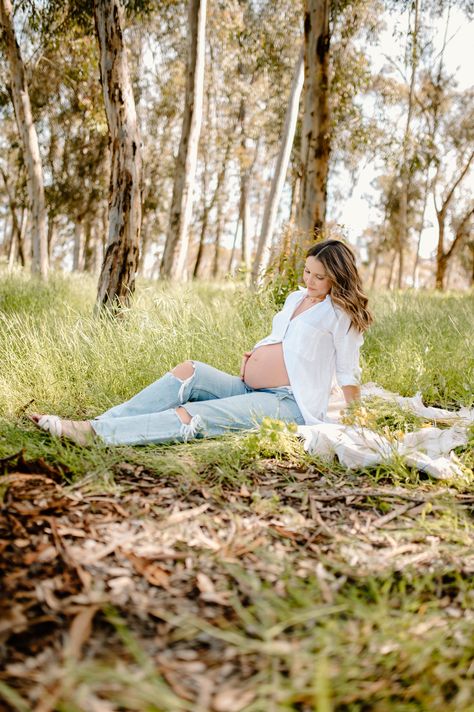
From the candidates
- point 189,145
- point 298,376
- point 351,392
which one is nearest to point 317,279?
point 298,376

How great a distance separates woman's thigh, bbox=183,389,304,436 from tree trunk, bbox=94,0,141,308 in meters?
2.54

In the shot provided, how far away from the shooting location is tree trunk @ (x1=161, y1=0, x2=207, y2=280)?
10.1 m

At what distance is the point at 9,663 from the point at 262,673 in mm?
688

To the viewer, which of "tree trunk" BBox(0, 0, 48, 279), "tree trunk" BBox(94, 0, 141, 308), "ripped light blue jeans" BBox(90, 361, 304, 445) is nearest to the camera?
"ripped light blue jeans" BBox(90, 361, 304, 445)

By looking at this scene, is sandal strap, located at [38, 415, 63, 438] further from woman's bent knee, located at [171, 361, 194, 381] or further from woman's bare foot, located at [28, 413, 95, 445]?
woman's bent knee, located at [171, 361, 194, 381]

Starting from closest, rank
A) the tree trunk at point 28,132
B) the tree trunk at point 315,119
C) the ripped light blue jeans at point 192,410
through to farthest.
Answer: the ripped light blue jeans at point 192,410 → the tree trunk at point 315,119 → the tree trunk at point 28,132

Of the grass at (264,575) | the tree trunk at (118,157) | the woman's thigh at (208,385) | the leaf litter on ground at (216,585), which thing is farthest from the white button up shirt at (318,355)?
the tree trunk at (118,157)

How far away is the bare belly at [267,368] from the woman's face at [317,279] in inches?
17.2

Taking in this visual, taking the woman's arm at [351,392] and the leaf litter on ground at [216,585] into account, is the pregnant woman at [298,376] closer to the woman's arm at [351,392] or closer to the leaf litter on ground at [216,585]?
the woman's arm at [351,392]

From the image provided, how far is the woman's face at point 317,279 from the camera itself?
146 inches

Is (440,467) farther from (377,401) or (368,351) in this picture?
(368,351)

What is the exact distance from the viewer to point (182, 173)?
34.0 feet

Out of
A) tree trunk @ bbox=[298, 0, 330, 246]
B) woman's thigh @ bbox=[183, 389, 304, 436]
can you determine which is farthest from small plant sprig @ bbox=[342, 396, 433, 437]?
tree trunk @ bbox=[298, 0, 330, 246]

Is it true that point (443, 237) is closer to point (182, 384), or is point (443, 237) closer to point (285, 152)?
point (285, 152)
